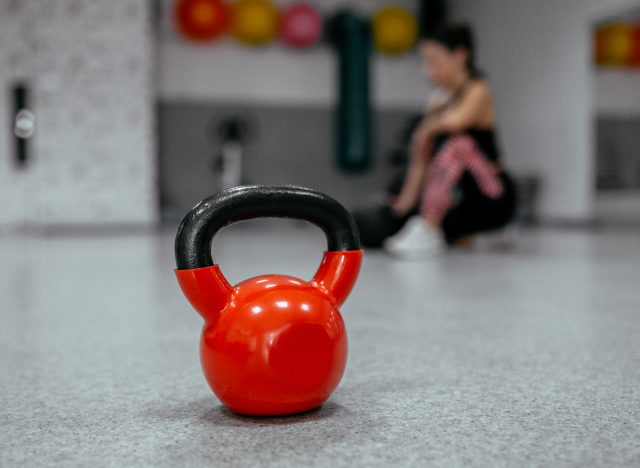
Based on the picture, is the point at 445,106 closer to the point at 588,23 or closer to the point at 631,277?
the point at 631,277

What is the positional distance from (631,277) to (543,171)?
434 centimetres

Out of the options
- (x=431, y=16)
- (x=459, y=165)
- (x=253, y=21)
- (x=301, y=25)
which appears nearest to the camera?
(x=459, y=165)

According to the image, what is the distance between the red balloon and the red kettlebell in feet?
19.6

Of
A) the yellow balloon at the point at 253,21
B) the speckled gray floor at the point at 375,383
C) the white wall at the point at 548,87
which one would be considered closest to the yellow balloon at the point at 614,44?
the white wall at the point at 548,87

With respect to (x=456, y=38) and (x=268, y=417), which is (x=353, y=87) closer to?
(x=456, y=38)

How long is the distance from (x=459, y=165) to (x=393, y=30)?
13.5 feet

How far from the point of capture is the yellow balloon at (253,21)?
6.39 m

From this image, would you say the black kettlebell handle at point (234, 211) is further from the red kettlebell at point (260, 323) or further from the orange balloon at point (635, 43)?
the orange balloon at point (635, 43)

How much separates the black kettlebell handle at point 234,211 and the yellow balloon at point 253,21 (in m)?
6.01

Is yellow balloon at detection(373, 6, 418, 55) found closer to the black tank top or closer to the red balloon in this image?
the red balloon

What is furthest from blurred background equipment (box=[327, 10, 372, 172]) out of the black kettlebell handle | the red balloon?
the black kettlebell handle

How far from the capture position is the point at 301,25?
668 centimetres

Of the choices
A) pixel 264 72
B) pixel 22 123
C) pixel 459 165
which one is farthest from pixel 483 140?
pixel 264 72

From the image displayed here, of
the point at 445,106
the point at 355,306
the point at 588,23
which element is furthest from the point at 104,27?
the point at 355,306
